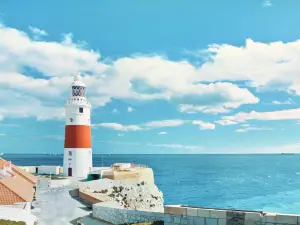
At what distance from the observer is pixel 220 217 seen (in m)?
10.9

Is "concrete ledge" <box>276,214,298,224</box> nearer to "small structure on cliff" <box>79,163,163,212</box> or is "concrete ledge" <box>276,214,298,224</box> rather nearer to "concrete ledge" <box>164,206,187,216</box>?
"concrete ledge" <box>164,206,187,216</box>

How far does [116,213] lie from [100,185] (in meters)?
14.9

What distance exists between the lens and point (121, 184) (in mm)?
32125

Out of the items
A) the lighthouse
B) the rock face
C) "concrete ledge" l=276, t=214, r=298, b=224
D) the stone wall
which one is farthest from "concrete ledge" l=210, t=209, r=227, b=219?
the lighthouse

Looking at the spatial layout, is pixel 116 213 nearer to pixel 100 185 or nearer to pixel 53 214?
pixel 53 214

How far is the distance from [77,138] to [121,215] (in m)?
22.0

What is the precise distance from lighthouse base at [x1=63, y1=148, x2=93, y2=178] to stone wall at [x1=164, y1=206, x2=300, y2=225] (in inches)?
1020

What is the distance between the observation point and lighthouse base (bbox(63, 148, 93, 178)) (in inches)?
1455

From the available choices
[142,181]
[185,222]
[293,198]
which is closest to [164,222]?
[185,222]

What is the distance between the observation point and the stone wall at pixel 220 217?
9.95 meters

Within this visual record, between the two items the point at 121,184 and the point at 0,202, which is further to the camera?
the point at 121,184

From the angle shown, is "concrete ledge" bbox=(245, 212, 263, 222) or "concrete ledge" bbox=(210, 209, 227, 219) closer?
"concrete ledge" bbox=(245, 212, 263, 222)

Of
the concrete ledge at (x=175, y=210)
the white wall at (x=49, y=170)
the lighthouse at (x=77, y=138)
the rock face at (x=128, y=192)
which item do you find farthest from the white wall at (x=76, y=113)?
the concrete ledge at (x=175, y=210)

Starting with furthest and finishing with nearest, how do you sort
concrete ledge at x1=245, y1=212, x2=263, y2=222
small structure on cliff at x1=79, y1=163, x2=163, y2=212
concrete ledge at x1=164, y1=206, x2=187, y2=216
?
small structure on cliff at x1=79, y1=163, x2=163, y2=212, concrete ledge at x1=164, y1=206, x2=187, y2=216, concrete ledge at x1=245, y1=212, x2=263, y2=222
